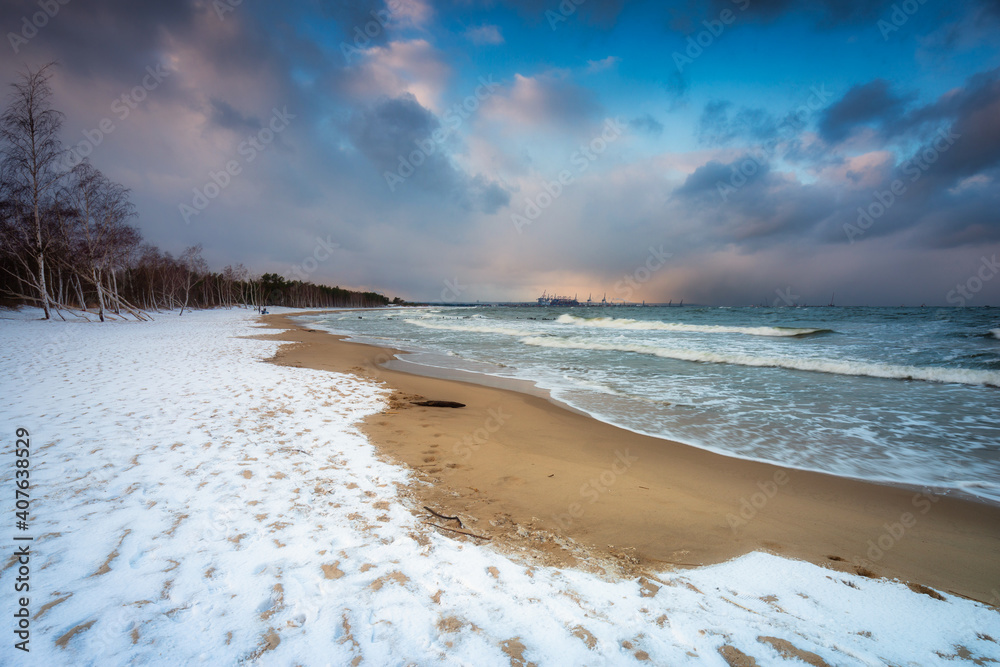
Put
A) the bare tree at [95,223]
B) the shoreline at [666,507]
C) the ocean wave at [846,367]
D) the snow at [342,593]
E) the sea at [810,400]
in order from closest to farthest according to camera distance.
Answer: the snow at [342,593]
the shoreline at [666,507]
the sea at [810,400]
the ocean wave at [846,367]
the bare tree at [95,223]

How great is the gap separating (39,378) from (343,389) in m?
Answer: 6.43

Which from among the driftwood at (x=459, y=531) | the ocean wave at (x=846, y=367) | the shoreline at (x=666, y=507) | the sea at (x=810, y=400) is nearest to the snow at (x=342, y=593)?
the driftwood at (x=459, y=531)

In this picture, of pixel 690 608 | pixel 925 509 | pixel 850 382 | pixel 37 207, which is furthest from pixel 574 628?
pixel 37 207

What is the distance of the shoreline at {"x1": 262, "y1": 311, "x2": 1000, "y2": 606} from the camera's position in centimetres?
313

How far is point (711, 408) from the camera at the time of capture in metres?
8.33

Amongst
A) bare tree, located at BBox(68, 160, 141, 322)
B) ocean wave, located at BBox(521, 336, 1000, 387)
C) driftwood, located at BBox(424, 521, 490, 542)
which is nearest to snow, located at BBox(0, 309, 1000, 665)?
A: driftwood, located at BBox(424, 521, 490, 542)

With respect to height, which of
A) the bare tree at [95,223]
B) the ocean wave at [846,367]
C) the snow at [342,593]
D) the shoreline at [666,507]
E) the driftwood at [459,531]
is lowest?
the shoreline at [666,507]

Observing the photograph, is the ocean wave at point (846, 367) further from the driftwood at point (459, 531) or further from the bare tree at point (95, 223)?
the bare tree at point (95, 223)

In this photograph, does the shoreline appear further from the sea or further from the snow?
the sea

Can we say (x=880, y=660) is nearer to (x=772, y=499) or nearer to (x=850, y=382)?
(x=772, y=499)

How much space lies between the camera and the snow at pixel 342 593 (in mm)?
2021

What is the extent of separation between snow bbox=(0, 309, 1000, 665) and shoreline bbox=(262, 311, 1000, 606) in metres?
0.34

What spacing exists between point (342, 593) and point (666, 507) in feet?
10.7

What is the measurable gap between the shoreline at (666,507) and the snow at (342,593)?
34 cm
